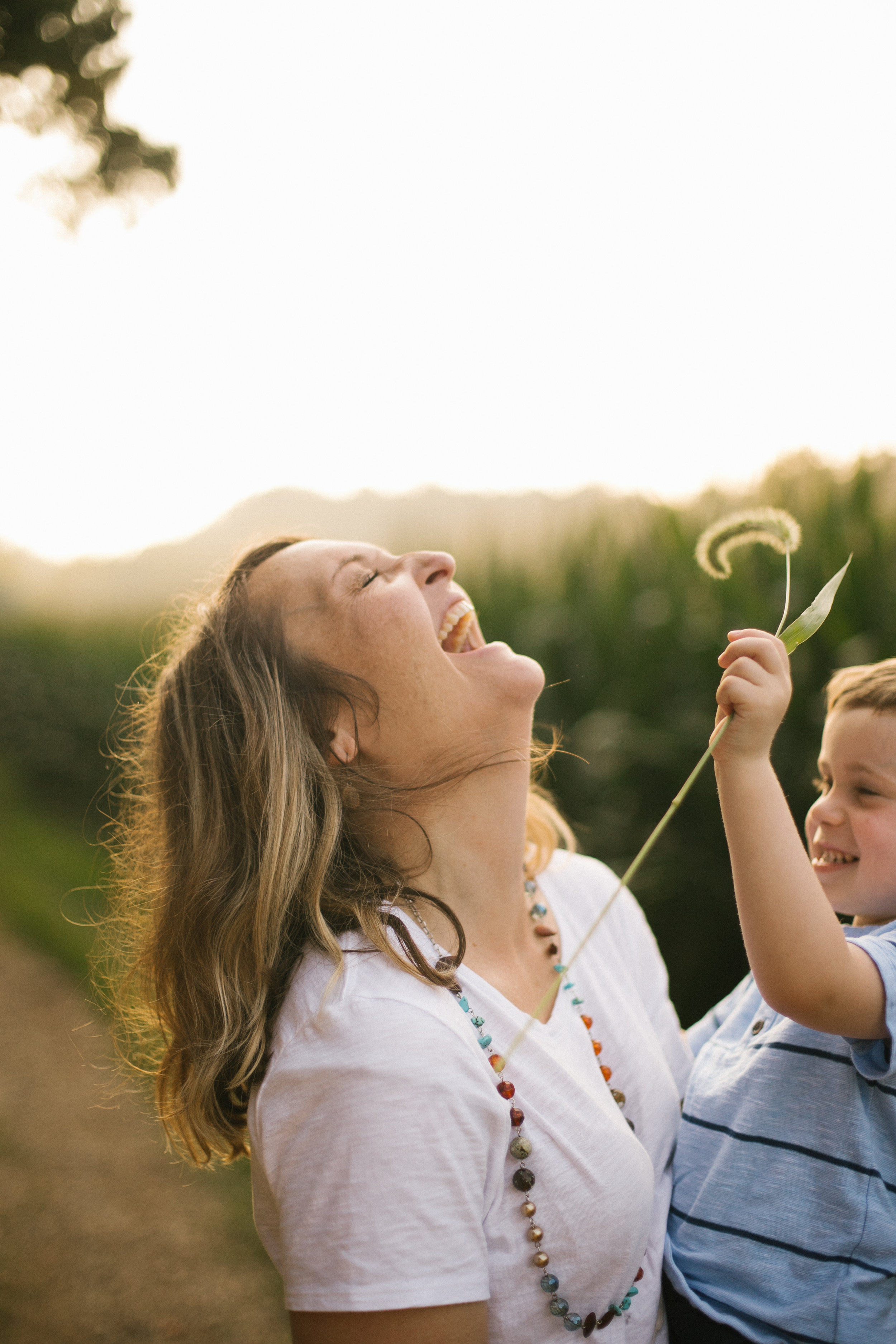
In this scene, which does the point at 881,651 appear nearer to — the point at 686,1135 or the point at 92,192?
the point at 686,1135

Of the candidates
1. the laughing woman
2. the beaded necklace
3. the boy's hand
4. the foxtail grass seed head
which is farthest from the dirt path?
the foxtail grass seed head

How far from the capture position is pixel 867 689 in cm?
160

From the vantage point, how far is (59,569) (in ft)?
47.7

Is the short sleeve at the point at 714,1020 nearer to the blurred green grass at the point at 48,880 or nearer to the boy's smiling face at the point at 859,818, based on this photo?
the boy's smiling face at the point at 859,818

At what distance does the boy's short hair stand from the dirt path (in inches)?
105

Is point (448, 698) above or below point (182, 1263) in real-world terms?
above

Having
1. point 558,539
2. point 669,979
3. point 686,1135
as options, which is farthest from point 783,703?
point 558,539

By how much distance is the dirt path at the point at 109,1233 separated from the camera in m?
3.11

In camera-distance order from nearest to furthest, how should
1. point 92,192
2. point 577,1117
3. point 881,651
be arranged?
1. point 577,1117
2. point 881,651
3. point 92,192

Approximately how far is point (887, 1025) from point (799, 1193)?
1.18ft

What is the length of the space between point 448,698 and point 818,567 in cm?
175

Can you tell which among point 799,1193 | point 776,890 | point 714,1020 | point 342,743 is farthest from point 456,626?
point 799,1193

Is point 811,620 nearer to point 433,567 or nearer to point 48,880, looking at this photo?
point 433,567

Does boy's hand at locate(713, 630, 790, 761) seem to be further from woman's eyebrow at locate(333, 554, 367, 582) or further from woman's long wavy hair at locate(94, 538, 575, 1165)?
woman's eyebrow at locate(333, 554, 367, 582)
